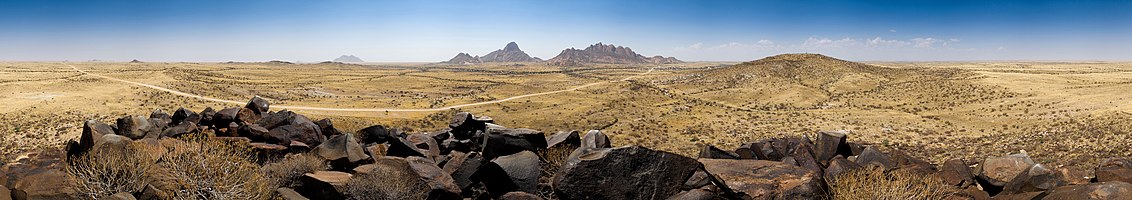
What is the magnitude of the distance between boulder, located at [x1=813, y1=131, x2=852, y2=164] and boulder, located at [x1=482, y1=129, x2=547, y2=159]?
11.2m

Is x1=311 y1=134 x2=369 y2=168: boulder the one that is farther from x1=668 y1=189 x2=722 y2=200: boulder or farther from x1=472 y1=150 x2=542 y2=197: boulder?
x1=668 y1=189 x2=722 y2=200: boulder

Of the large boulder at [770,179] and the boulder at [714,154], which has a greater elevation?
the large boulder at [770,179]

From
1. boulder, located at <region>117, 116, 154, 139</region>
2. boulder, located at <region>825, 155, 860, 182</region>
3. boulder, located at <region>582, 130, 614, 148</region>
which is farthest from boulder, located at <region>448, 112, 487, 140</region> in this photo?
boulder, located at <region>825, 155, 860, 182</region>

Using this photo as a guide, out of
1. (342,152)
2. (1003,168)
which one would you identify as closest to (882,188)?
(1003,168)

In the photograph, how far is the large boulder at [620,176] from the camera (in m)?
14.0

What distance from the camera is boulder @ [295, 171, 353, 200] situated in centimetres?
1412

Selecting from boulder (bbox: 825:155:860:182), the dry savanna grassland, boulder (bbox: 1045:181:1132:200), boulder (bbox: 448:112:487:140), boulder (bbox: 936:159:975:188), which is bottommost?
the dry savanna grassland

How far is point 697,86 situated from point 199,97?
277 ft

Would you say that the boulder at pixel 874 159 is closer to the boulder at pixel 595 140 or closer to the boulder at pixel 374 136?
the boulder at pixel 595 140

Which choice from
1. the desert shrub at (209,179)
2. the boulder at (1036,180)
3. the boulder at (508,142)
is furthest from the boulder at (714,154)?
the desert shrub at (209,179)

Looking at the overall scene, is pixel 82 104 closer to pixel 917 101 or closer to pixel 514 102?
pixel 514 102

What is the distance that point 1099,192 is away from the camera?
11320 millimetres

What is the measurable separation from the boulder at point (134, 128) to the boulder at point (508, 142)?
16921 millimetres

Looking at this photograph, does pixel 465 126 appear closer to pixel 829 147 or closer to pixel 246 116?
pixel 246 116
